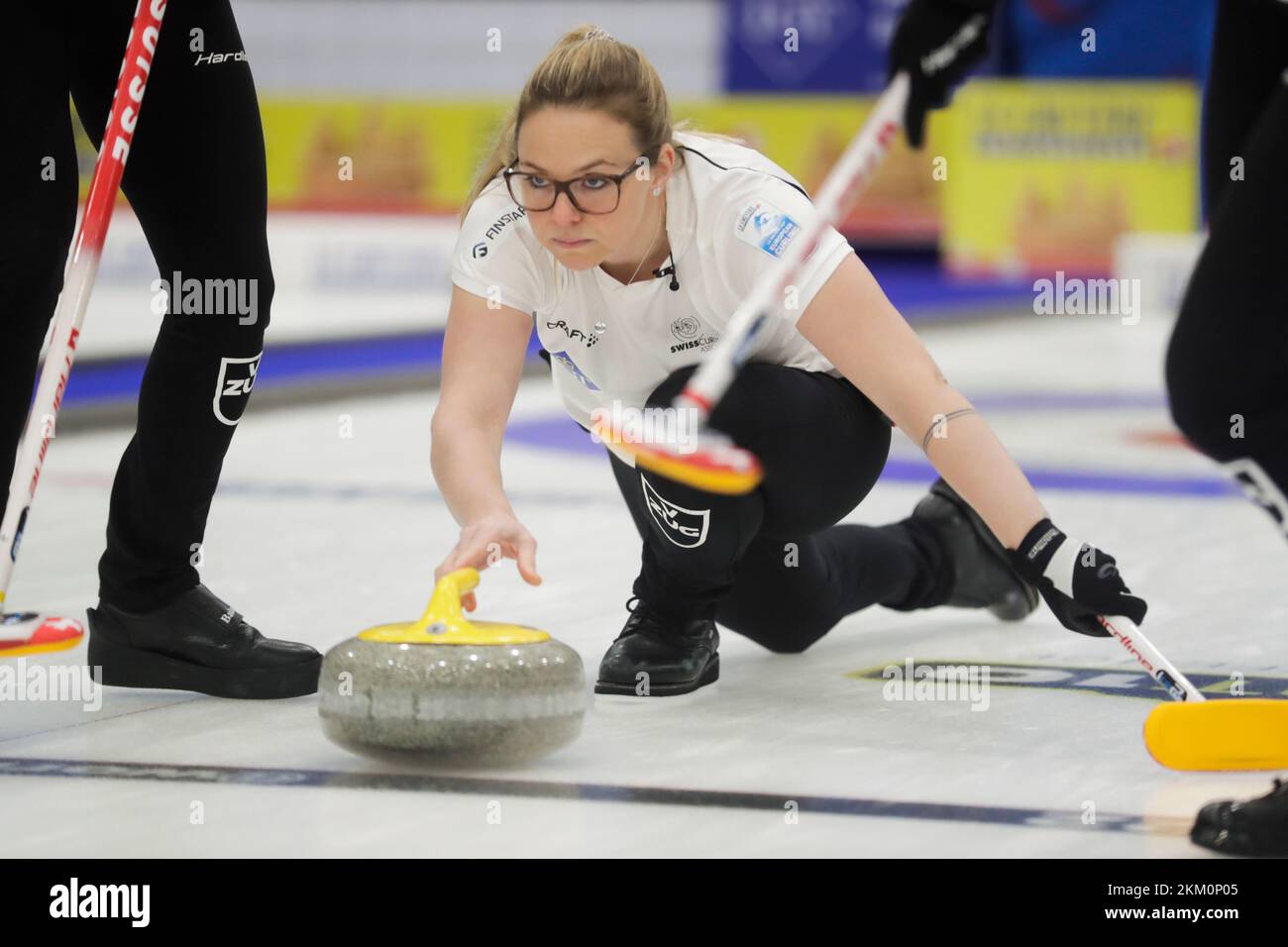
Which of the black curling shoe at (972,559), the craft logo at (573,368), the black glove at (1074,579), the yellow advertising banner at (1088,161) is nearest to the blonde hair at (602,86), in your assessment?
the craft logo at (573,368)

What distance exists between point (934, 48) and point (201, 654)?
121cm

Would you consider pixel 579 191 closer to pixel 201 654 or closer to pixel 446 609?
pixel 446 609

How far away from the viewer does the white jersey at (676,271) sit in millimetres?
2293

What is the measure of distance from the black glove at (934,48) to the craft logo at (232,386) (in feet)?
3.02

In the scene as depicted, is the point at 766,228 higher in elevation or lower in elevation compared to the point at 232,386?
higher

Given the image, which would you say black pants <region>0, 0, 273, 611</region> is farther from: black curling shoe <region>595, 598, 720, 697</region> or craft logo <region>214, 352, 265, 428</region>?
black curling shoe <region>595, 598, 720, 697</region>

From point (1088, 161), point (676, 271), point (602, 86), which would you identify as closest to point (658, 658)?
point (676, 271)

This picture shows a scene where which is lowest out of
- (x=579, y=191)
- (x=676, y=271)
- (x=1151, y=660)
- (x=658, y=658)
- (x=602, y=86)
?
(x=658, y=658)

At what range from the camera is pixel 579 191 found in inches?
84.7

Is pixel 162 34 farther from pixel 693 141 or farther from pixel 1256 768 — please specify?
pixel 1256 768

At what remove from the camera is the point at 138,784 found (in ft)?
6.70

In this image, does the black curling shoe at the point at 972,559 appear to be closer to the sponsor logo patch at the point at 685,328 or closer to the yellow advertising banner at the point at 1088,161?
the sponsor logo patch at the point at 685,328

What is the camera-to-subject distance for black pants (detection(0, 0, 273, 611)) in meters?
2.23

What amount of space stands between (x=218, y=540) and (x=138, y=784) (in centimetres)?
170
